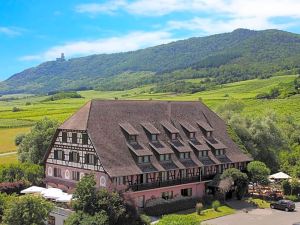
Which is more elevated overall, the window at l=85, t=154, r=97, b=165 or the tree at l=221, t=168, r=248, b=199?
the window at l=85, t=154, r=97, b=165

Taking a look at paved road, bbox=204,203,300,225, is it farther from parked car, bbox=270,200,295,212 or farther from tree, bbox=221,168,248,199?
tree, bbox=221,168,248,199

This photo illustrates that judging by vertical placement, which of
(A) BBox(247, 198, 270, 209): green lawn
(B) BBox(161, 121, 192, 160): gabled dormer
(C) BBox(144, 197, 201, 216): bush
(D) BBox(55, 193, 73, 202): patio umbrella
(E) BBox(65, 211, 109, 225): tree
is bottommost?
(A) BBox(247, 198, 270, 209): green lawn

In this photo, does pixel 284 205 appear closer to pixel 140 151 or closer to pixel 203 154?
pixel 203 154

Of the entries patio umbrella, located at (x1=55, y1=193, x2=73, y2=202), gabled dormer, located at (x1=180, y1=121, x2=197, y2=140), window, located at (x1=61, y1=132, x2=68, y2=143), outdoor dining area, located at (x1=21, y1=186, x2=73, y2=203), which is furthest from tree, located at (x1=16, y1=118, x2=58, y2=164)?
gabled dormer, located at (x1=180, y1=121, x2=197, y2=140)

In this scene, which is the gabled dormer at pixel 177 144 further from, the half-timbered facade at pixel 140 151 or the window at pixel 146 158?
the window at pixel 146 158

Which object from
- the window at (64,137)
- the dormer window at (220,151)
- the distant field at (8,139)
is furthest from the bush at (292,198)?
the distant field at (8,139)

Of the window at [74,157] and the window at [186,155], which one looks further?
the window at [186,155]

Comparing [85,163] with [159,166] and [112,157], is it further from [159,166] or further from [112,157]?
[159,166]

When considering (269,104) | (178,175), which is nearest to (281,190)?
(178,175)

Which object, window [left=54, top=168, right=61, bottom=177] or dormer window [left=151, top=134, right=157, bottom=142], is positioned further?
window [left=54, top=168, right=61, bottom=177]
